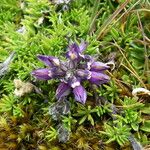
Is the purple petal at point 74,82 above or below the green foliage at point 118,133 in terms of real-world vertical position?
above

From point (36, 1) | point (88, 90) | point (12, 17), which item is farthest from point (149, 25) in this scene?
point (12, 17)

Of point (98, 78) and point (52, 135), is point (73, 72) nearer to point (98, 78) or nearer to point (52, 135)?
point (98, 78)

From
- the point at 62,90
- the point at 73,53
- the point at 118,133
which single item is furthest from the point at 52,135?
the point at 73,53

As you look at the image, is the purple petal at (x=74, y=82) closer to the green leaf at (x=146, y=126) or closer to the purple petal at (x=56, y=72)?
the purple petal at (x=56, y=72)

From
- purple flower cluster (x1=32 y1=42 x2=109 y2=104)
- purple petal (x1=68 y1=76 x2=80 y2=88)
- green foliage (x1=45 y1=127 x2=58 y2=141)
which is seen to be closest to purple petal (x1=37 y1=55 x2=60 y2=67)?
purple flower cluster (x1=32 y1=42 x2=109 y2=104)

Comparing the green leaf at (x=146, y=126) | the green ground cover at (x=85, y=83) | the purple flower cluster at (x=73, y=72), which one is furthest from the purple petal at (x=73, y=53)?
the green leaf at (x=146, y=126)

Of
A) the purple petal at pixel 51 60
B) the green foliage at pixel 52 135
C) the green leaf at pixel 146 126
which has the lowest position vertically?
the green leaf at pixel 146 126
